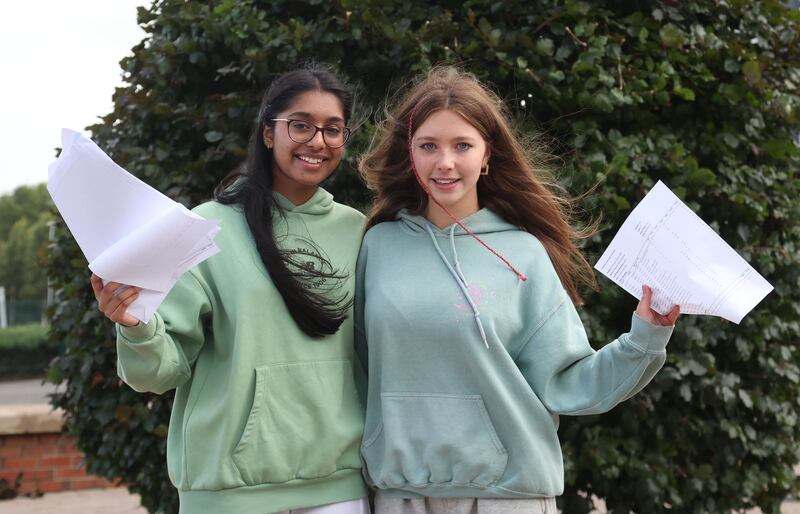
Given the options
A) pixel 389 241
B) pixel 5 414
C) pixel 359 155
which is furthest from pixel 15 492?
pixel 389 241

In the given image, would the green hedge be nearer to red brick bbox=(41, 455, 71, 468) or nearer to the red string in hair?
red brick bbox=(41, 455, 71, 468)

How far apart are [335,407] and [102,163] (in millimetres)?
850

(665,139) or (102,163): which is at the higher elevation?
(102,163)

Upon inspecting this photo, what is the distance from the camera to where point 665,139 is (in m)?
3.40

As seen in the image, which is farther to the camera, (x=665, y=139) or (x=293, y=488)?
(x=665, y=139)

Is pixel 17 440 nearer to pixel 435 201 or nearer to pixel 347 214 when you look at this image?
pixel 347 214

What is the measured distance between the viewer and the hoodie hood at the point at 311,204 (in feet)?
8.45

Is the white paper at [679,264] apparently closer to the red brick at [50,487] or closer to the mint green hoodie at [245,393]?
the mint green hoodie at [245,393]

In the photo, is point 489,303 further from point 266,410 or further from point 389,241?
point 266,410

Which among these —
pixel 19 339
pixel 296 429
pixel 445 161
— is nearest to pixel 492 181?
pixel 445 161

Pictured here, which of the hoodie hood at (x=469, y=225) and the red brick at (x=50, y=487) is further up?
the hoodie hood at (x=469, y=225)

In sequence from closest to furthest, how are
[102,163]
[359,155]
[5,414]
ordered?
[102,163], [359,155], [5,414]

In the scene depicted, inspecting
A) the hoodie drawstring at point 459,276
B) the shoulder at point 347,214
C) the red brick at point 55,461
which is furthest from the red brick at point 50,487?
the hoodie drawstring at point 459,276

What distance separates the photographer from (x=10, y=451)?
21.4ft
